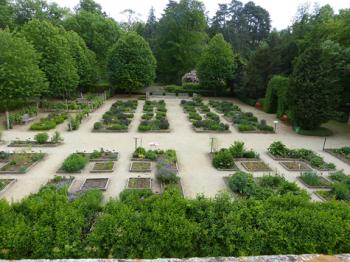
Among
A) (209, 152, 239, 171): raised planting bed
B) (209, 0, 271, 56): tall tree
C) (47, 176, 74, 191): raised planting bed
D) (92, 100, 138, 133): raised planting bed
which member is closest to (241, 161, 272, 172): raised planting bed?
(209, 152, 239, 171): raised planting bed

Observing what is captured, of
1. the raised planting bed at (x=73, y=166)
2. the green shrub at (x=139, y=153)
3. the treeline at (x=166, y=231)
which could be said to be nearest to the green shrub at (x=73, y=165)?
the raised planting bed at (x=73, y=166)

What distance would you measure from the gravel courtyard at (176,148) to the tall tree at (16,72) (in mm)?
2996

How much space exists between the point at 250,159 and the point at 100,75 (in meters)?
32.6

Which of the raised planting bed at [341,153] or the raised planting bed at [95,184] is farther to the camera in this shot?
the raised planting bed at [341,153]

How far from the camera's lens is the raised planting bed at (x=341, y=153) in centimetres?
1666

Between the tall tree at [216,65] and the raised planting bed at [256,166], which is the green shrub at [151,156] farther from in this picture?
the tall tree at [216,65]

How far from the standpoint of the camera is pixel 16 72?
2233cm

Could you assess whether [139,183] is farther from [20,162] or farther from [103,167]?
[20,162]

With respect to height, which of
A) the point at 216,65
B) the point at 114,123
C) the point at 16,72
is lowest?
the point at 114,123

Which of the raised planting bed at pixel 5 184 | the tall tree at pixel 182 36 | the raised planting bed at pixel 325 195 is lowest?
the raised planting bed at pixel 5 184

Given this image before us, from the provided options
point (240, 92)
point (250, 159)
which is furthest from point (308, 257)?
point (240, 92)

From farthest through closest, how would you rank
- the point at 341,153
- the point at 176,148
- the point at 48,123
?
the point at 48,123
the point at 176,148
the point at 341,153

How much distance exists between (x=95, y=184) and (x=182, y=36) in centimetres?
3869

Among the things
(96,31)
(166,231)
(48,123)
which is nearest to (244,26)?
(96,31)
